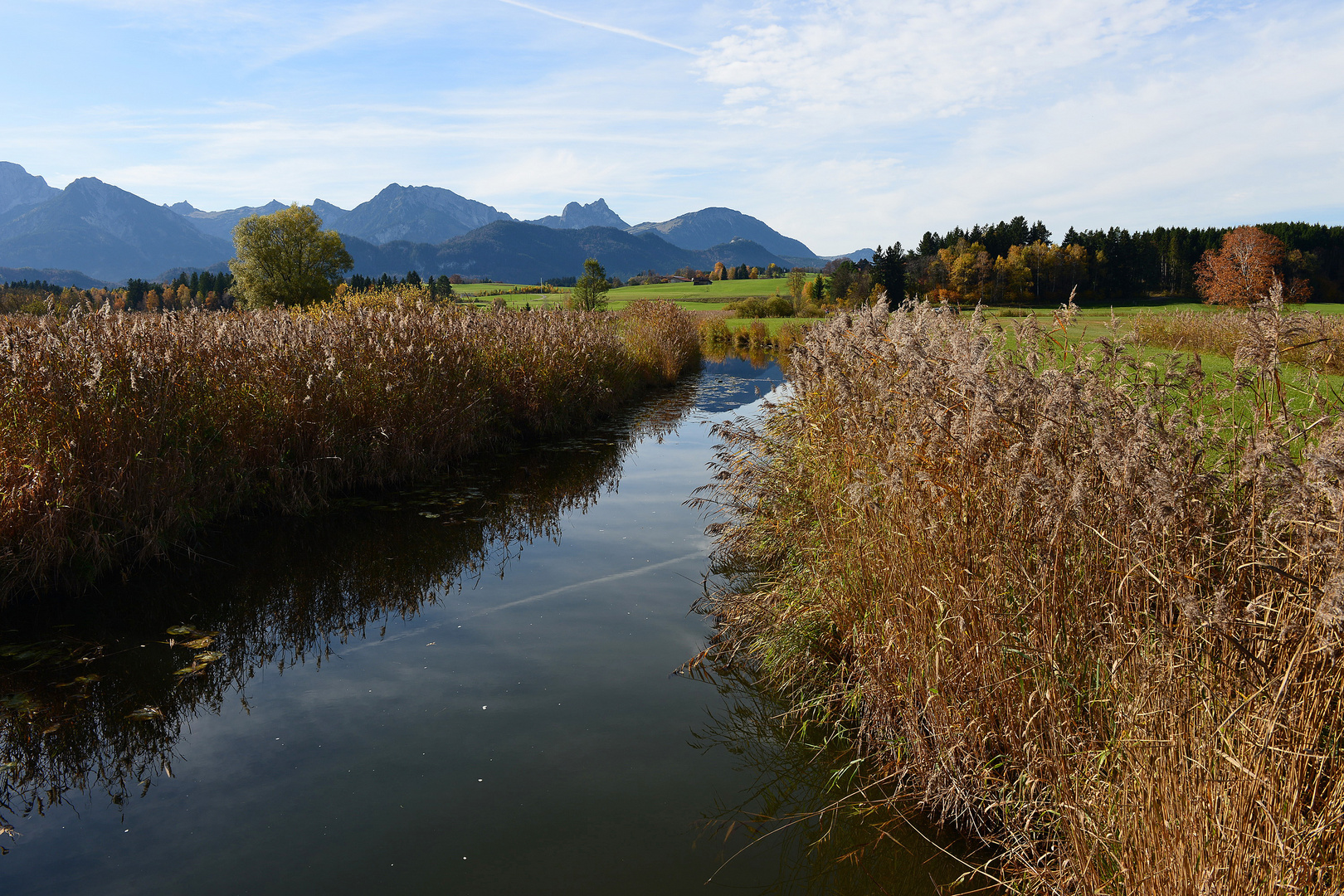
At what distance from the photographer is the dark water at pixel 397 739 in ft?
11.5

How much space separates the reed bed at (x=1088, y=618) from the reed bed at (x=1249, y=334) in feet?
0.23

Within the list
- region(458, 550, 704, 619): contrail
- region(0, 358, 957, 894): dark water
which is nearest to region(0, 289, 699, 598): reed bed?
region(0, 358, 957, 894): dark water

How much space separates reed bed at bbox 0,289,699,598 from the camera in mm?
6371

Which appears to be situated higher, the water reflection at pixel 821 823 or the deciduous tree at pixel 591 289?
the deciduous tree at pixel 591 289

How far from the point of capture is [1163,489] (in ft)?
7.73

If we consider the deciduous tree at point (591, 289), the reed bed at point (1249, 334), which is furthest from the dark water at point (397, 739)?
the deciduous tree at point (591, 289)

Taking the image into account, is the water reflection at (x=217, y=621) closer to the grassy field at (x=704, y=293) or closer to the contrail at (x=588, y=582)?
the contrail at (x=588, y=582)

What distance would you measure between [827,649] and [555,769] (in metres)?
2.01

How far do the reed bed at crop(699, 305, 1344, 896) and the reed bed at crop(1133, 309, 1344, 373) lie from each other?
0.23ft

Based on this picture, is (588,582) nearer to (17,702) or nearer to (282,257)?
(17,702)

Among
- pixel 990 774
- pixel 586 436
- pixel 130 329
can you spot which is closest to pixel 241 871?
pixel 990 774

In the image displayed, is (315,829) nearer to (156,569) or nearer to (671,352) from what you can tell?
(156,569)

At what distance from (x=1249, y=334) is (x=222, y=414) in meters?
9.37

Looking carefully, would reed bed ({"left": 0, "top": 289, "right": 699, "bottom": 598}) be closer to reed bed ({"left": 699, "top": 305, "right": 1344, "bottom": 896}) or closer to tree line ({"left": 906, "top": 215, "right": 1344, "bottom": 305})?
reed bed ({"left": 699, "top": 305, "right": 1344, "bottom": 896})
